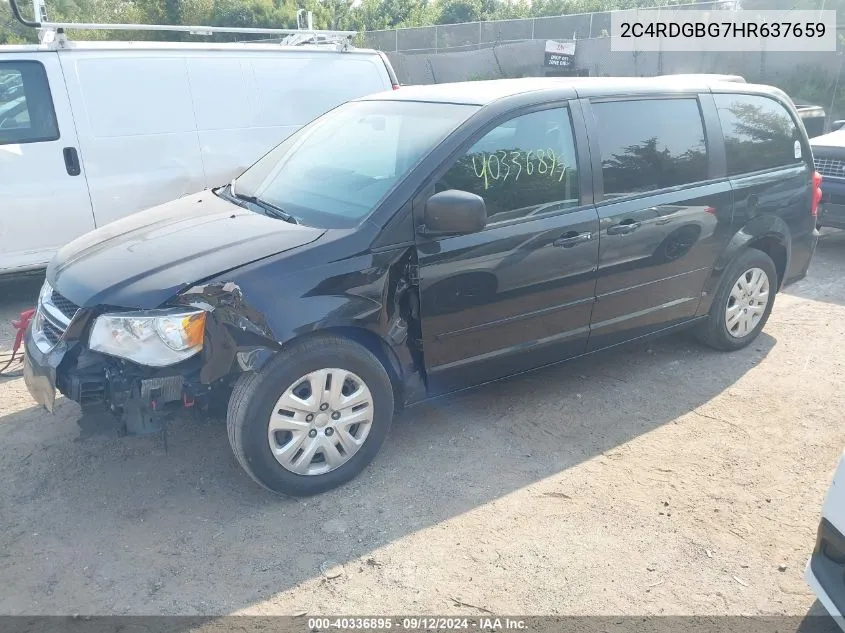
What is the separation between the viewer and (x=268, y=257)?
123 inches

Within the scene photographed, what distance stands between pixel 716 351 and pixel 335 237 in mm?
3053

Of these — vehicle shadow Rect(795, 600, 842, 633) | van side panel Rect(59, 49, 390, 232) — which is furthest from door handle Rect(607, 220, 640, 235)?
van side panel Rect(59, 49, 390, 232)

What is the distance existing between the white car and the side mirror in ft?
5.62

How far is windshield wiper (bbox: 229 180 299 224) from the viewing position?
3542 mm

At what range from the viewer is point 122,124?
5.79 metres

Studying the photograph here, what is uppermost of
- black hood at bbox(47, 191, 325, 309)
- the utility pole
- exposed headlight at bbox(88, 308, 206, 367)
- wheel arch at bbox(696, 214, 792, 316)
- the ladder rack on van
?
the utility pole

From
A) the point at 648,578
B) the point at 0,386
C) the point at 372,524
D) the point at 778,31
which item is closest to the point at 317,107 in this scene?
the point at 0,386

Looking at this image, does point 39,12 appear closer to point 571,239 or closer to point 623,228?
point 571,239

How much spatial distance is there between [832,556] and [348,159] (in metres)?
2.82

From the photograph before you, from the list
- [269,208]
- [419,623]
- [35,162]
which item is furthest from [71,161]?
[419,623]

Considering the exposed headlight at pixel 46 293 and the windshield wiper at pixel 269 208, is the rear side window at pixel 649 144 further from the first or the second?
the exposed headlight at pixel 46 293

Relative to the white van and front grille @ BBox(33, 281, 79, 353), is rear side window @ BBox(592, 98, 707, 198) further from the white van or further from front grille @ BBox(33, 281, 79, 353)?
the white van

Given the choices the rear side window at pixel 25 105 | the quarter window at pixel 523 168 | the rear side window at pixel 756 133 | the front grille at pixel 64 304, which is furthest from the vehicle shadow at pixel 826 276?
the rear side window at pixel 25 105

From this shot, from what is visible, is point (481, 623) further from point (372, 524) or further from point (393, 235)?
point (393, 235)
